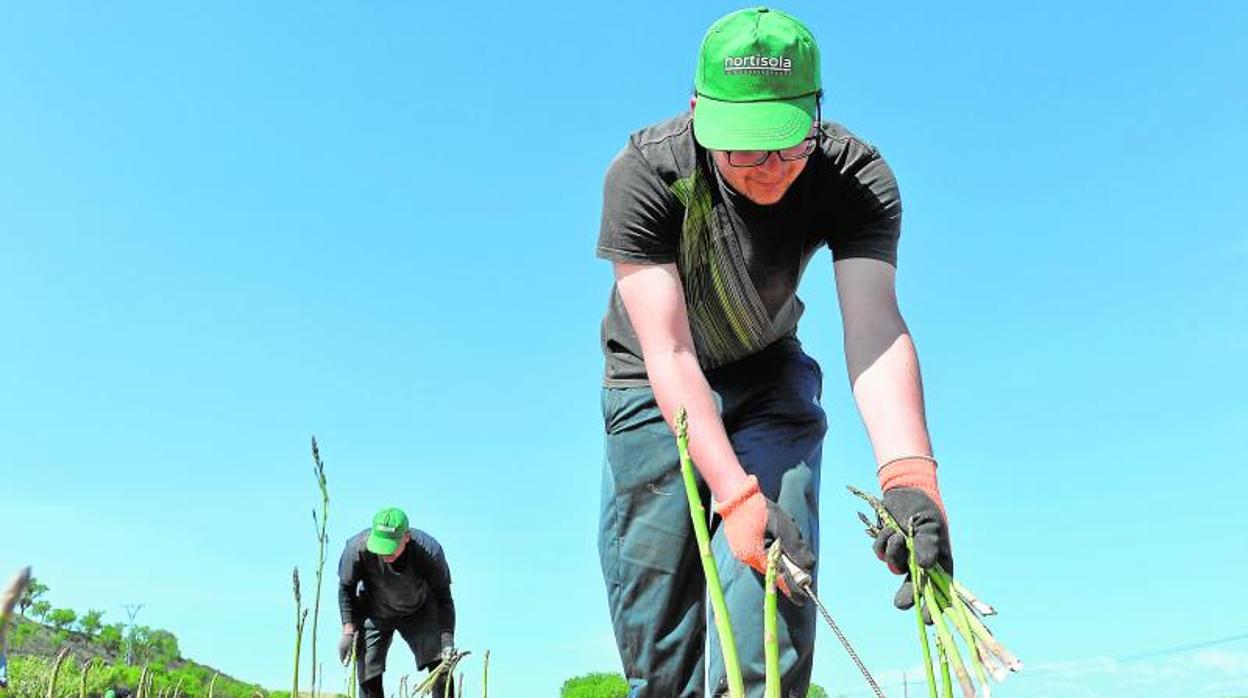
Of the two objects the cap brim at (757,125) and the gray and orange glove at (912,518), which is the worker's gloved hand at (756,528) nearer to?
the gray and orange glove at (912,518)

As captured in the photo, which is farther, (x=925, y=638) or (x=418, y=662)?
(x=418, y=662)

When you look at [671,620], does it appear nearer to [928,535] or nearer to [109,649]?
[928,535]

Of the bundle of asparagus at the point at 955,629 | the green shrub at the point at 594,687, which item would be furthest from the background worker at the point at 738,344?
the green shrub at the point at 594,687

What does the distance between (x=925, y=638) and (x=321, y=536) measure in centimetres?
62

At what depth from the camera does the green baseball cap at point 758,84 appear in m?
2.19

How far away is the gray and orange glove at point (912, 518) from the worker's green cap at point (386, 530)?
5167 millimetres

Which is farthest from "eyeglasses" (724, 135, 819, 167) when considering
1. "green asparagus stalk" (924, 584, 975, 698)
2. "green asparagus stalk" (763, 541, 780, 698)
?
"green asparagus stalk" (763, 541, 780, 698)

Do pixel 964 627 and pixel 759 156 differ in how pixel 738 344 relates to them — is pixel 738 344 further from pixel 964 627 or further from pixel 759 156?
pixel 964 627

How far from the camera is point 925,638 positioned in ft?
3.57

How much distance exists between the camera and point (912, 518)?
5.95ft

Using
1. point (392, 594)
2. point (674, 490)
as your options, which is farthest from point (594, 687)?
point (674, 490)

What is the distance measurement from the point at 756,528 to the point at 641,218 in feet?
2.44

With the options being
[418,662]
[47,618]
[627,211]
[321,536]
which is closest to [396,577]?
[418,662]

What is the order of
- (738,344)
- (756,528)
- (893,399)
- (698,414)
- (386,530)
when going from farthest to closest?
(386,530) < (738,344) < (893,399) < (698,414) < (756,528)
